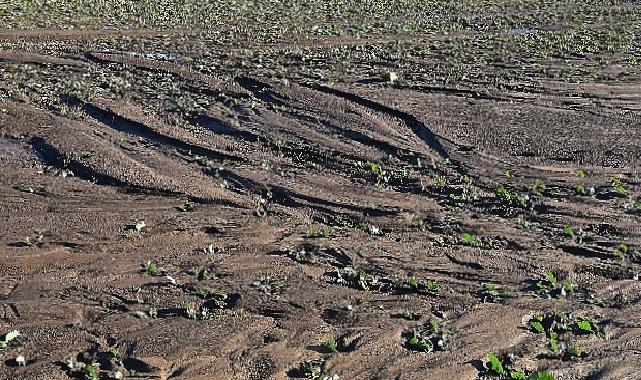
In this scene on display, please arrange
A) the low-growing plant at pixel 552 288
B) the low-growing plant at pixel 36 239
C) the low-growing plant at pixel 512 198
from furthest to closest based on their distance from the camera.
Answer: the low-growing plant at pixel 512 198 → the low-growing plant at pixel 36 239 → the low-growing plant at pixel 552 288

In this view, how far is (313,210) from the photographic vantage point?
10586 millimetres

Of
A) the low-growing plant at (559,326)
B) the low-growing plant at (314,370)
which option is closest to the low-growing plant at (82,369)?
the low-growing plant at (314,370)

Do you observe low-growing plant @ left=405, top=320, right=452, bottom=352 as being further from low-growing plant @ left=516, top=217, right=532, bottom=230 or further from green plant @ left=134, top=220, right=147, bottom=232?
green plant @ left=134, top=220, right=147, bottom=232

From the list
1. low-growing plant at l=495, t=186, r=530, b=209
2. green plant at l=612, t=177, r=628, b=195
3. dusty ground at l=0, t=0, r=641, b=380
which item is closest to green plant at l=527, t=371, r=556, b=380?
dusty ground at l=0, t=0, r=641, b=380

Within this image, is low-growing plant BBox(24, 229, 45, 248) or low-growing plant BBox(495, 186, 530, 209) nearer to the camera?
low-growing plant BBox(24, 229, 45, 248)

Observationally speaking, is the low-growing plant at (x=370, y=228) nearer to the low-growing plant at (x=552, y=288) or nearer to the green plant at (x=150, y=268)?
the low-growing plant at (x=552, y=288)

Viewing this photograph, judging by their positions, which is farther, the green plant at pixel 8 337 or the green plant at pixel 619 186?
the green plant at pixel 619 186

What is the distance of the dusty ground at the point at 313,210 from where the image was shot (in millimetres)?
7711

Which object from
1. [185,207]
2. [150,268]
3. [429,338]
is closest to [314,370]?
[429,338]

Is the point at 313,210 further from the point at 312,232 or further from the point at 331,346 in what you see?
the point at 331,346

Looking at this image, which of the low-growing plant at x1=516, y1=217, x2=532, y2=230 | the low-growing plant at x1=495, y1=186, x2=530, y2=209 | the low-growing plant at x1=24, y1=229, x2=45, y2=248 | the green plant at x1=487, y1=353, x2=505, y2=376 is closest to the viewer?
the green plant at x1=487, y1=353, x2=505, y2=376

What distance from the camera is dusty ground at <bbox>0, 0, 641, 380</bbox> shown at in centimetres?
771

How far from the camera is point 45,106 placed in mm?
13812

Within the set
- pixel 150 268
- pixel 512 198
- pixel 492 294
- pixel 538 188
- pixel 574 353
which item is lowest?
pixel 150 268
